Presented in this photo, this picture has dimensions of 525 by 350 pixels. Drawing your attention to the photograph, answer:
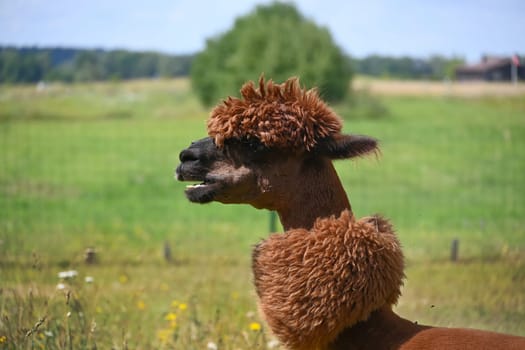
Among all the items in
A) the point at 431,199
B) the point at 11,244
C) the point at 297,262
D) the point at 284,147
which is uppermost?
the point at 284,147

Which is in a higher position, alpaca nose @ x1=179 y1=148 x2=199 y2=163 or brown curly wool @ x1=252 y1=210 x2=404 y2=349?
alpaca nose @ x1=179 y1=148 x2=199 y2=163

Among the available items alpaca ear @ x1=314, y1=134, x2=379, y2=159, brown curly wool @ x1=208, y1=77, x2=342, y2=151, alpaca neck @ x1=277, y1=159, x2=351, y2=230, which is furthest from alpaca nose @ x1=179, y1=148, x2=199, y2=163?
alpaca ear @ x1=314, y1=134, x2=379, y2=159

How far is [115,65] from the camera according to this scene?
3469 cm

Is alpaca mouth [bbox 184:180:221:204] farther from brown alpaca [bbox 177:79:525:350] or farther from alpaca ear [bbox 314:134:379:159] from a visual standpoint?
alpaca ear [bbox 314:134:379:159]

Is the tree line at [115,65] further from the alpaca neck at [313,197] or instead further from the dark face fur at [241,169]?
the alpaca neck at [313,197]

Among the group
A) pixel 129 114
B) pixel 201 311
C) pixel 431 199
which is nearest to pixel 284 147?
pixel 201 311

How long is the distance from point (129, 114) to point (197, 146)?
43906mm

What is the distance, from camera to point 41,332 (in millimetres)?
5504

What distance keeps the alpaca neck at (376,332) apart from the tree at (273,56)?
4291cm

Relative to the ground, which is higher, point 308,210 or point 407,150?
point 308,210

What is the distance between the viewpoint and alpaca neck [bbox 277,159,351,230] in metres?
3.78

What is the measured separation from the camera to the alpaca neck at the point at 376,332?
3.54 meters

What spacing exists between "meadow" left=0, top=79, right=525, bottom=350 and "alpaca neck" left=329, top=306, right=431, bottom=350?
70 cm

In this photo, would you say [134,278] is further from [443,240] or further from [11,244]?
[443,240]
